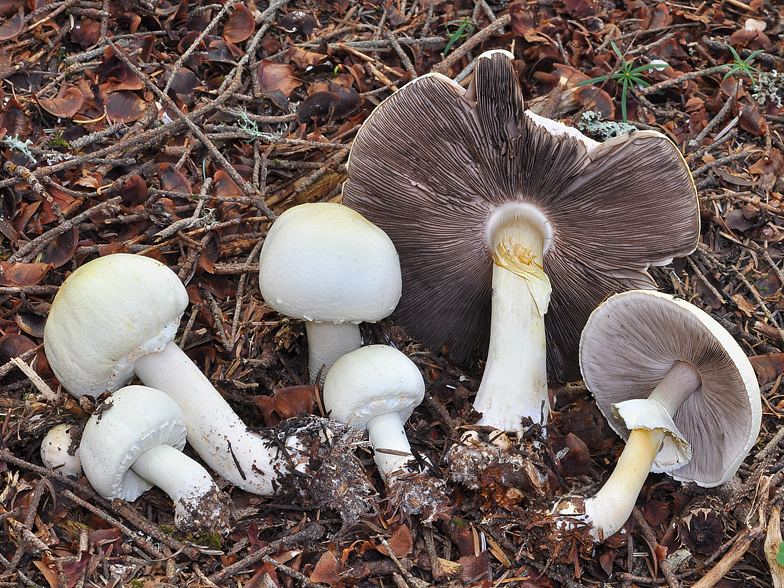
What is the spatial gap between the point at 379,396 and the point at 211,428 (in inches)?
31.8

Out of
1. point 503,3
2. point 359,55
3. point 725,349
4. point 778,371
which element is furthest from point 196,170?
point 778,371

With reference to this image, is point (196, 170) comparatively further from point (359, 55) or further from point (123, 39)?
point (359, 55)

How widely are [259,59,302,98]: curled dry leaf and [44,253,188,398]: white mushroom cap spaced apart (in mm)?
1712

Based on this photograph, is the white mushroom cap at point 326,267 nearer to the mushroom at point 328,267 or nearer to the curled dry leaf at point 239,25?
the mushroom at point 328,267

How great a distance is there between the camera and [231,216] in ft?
12.2

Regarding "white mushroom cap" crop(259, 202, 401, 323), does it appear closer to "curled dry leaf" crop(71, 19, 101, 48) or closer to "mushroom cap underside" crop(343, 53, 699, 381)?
"mushroom cap underside" crop(343, 53, 699, 381)

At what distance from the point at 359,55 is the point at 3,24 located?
213cm

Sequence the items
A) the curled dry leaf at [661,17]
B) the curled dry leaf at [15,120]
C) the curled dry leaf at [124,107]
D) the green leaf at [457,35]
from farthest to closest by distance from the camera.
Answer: the curled dry leaf at [661,17] < the green leaf at [457,35] < the curled dry leaf at [124,107] < the curled dry leaf at [15,120]

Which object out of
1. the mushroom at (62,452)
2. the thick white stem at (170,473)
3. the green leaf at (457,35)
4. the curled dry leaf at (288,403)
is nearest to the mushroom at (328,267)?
the curled dry leaf at (288,403)

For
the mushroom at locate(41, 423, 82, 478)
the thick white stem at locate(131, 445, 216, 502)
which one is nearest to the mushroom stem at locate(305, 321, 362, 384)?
the thick white stem at locate(131, 445, 216, 502)

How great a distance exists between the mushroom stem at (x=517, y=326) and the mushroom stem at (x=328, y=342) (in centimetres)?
72

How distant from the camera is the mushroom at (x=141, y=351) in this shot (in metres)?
2.69

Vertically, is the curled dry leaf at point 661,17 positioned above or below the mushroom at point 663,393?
above

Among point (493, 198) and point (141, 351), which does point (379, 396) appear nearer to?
point (141, 351)
